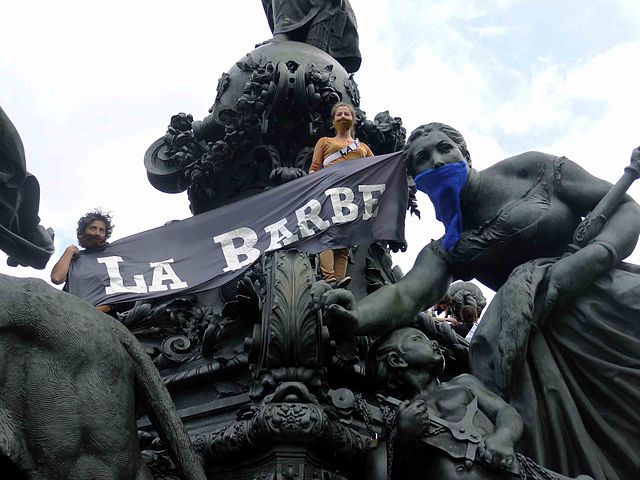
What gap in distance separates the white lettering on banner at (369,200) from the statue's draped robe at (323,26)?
2.91 m

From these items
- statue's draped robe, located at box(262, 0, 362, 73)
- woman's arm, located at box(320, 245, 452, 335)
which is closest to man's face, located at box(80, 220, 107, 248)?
woman's arm, located at box(320, 245, 452, 335)

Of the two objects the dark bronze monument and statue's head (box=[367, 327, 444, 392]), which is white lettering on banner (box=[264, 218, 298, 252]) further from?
statue's head (box=[367, 327, 444, 392])

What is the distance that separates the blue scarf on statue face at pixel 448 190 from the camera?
7879 millimetres

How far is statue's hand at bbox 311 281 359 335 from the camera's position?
6961 millimetres

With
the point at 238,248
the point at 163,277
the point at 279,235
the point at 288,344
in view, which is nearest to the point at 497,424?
the point at 288,344

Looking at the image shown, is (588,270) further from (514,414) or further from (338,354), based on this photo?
(338,354)

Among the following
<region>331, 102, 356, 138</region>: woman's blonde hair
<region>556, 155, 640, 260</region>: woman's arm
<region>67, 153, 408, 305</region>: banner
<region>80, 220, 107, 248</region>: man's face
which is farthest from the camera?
<region>331, 102, 356, 138</region>: woman's blonde hair

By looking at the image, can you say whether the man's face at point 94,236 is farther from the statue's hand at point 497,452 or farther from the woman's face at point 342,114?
the statue's hand at point 497,452

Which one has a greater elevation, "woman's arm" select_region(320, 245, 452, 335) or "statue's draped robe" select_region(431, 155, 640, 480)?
"woman's arm" select_region(320, 245, 452, 335)

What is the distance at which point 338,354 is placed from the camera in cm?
743

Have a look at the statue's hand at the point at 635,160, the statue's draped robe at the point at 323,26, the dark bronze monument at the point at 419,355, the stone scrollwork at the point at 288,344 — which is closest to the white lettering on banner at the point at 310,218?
the dark bronze monument at the point at 419,355

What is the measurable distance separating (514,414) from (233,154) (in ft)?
12.6

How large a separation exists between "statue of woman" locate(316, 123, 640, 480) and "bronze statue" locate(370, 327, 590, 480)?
34 cm

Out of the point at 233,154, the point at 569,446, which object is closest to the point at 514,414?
the point at 569,446
